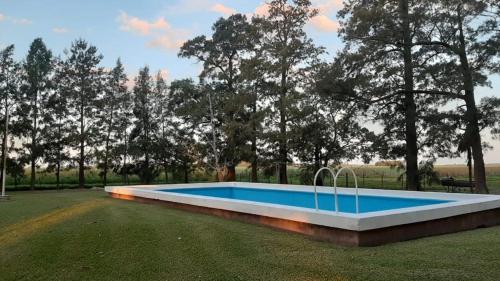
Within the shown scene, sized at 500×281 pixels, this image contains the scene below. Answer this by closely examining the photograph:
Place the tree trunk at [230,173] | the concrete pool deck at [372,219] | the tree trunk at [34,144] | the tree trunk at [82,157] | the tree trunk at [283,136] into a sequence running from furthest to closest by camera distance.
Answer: the tree trunk at [230,173]
the tree trunk at [82,157]
the tree trunk at [34,144]
the tree trunk at [283,136]
the concrete pool deck at [372,219]

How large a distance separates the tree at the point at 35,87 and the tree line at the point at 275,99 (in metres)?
0.06

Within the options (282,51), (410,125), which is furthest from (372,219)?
(282,51)

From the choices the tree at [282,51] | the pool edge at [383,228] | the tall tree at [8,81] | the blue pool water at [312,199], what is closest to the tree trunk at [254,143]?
the tree at [282,51]

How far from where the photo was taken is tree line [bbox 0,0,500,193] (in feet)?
45.6

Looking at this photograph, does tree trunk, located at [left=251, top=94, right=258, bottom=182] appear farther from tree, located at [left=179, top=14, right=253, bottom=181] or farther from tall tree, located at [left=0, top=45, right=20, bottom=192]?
tall tree, located at [left=0, top=45, right=20, bottom=192]

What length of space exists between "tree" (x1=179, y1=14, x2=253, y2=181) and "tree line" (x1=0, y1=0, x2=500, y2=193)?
0.08 metres

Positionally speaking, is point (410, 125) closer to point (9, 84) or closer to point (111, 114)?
point (111, 114)

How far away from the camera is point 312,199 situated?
35.3 ft

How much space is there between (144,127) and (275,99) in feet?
34.2

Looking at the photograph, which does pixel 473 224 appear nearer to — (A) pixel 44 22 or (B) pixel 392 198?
(B) pixel 392 198

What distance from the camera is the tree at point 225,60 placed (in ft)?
77.3

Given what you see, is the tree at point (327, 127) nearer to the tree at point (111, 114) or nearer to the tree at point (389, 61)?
the tree at point (389, 61)


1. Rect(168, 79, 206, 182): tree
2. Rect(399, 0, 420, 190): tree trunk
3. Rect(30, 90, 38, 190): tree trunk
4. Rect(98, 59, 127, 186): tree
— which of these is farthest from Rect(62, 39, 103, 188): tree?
Rect(399, 0, 420, 190): tree trunk

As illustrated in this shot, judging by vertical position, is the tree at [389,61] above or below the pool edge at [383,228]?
above
